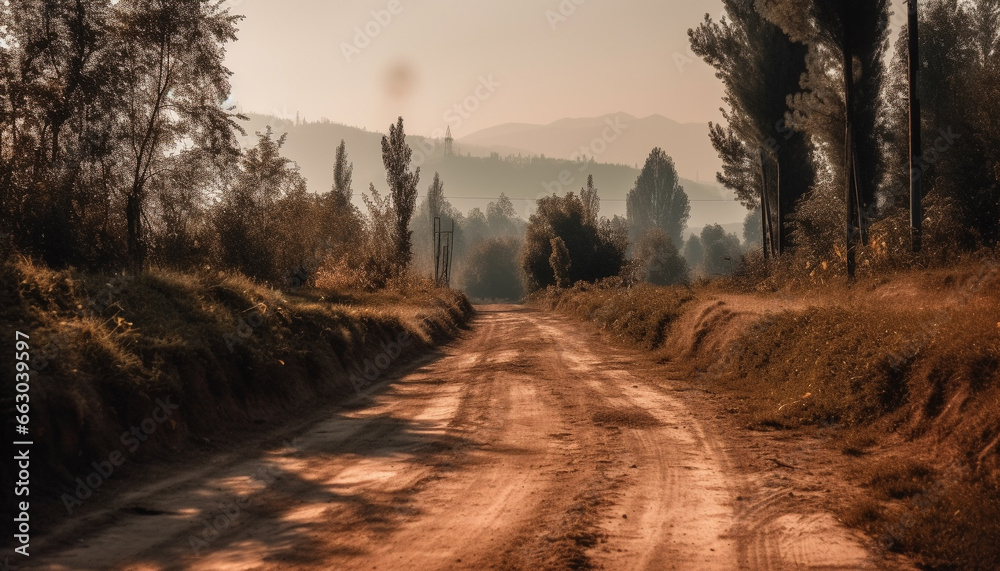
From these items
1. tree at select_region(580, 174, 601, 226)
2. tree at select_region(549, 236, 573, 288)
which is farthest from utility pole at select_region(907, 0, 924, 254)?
tree at select_region(580, 174, 601, 226)

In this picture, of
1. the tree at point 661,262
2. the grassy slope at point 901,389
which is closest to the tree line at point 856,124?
the grassy slope at point 901,389

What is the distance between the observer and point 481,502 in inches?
256

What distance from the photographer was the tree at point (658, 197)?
5084 inches

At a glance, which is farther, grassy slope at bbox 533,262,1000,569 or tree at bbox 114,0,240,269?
tree at bbox 114,0,240,269

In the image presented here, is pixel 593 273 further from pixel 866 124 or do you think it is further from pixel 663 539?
pixel 663 539

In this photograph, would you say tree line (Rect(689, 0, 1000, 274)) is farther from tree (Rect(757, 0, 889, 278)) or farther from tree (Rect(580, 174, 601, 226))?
tree (Rect(580, 174, 601, 226))

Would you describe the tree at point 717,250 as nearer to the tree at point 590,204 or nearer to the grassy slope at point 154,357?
the tree at point 590,204

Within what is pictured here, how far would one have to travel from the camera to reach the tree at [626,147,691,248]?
424ft

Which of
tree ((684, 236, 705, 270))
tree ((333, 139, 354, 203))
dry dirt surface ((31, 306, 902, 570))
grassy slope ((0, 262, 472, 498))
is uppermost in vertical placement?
tree ((333, 139, 354, 203))

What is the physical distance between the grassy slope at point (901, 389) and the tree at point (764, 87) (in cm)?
1684

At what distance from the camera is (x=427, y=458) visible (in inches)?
324

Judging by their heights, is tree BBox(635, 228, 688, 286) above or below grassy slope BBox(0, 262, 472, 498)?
above

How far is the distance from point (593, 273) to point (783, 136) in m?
29.3

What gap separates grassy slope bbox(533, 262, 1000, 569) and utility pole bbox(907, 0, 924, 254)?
6.40 ft
